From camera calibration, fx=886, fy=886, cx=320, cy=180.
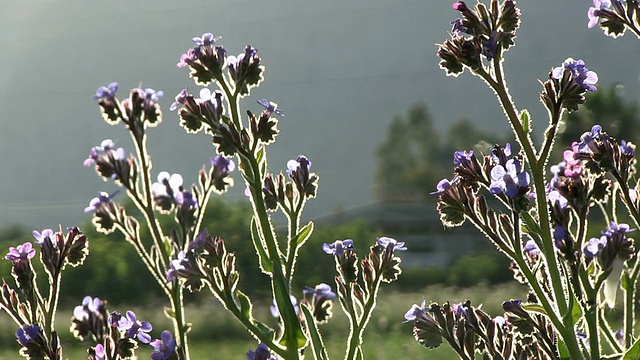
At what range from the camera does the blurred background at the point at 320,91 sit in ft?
30.1

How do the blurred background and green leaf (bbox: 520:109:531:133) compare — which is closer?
green leaf (bbox: 520:109:531:133)

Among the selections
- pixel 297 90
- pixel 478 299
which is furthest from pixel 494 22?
pixel 297 90

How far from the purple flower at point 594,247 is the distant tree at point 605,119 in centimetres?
653

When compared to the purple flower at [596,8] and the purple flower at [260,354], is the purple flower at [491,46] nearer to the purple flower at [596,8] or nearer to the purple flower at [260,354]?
the purple flower at [596,8]

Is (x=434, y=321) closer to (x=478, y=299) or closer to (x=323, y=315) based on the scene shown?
(x=323, y=315)

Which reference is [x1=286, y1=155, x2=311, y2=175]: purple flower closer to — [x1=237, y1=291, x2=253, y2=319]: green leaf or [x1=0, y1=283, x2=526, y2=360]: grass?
[x1=237, y1=291, x2=253, y2=319]: green leaf

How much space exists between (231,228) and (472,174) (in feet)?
15.6

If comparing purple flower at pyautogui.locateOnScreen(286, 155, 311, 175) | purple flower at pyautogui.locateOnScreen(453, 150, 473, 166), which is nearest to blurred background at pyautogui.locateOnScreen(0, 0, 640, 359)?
purple flower at pyautogui.locateOnScreen(286, 155, 311, 175)

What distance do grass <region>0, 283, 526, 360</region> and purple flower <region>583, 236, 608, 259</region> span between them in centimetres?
297

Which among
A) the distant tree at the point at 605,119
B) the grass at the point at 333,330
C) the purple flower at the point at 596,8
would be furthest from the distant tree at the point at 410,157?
the purple flower at the point at 596,8

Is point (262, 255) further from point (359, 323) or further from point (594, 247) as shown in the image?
point (594, 247)

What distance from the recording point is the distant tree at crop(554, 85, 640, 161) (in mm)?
7184

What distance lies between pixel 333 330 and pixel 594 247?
12.9ft

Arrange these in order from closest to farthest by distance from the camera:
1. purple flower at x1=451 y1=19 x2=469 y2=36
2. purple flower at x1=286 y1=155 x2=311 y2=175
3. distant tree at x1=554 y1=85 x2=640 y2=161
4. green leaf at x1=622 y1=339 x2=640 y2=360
Answer: green leaf at x1=622 y1=339 x2=640 y2=360, purple flower at x1=451 y1=19 x2=469 y2=36, purple flower at x1=286 y1=155 x2=311 y2=175, distant tree at x1=554 y1=85 x2=640 y2=161
